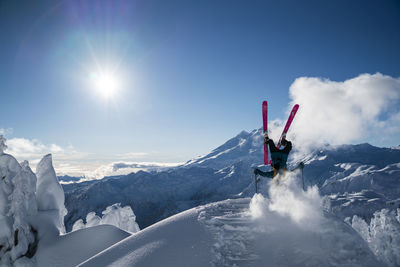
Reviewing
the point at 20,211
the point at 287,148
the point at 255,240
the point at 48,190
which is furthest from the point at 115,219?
the point at 255,240

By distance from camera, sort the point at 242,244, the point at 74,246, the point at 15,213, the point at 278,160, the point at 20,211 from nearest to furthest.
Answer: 1. the point at 242,244
2. the point at 278,160
3. the point at 74,246
4. the point at 15,213
5. the point at 20,211

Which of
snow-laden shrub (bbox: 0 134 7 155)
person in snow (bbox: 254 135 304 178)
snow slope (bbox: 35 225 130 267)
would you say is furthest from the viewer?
snow-laden shrub (bbox: 0 134 7 155)

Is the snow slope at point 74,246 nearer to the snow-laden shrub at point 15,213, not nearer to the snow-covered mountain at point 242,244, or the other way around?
the snow-laden shrub at point 15,213

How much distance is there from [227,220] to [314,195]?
4.49 m

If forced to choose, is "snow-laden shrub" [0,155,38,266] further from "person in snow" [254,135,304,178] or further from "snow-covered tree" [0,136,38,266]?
"person in snow" [254,135,304,178]

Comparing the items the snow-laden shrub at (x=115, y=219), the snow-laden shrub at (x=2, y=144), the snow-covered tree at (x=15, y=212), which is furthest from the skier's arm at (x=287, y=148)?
the snow-laden shrub at (x=115, y=219)

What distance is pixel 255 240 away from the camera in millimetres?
8617

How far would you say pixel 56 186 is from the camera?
22422 millimetres

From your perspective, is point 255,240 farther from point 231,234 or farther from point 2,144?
point 2,144

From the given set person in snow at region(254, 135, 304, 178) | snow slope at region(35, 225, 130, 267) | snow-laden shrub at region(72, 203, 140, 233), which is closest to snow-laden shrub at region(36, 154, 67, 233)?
snow slope at region(35, 225, 130, 267)

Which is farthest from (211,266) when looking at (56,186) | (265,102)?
(56,186)

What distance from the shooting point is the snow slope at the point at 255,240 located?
7.58 m

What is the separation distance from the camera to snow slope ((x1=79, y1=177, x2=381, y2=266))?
758 centimetres

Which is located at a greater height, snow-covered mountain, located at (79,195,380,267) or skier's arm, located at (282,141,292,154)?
skier's arm, located at (282,141,292,154)
